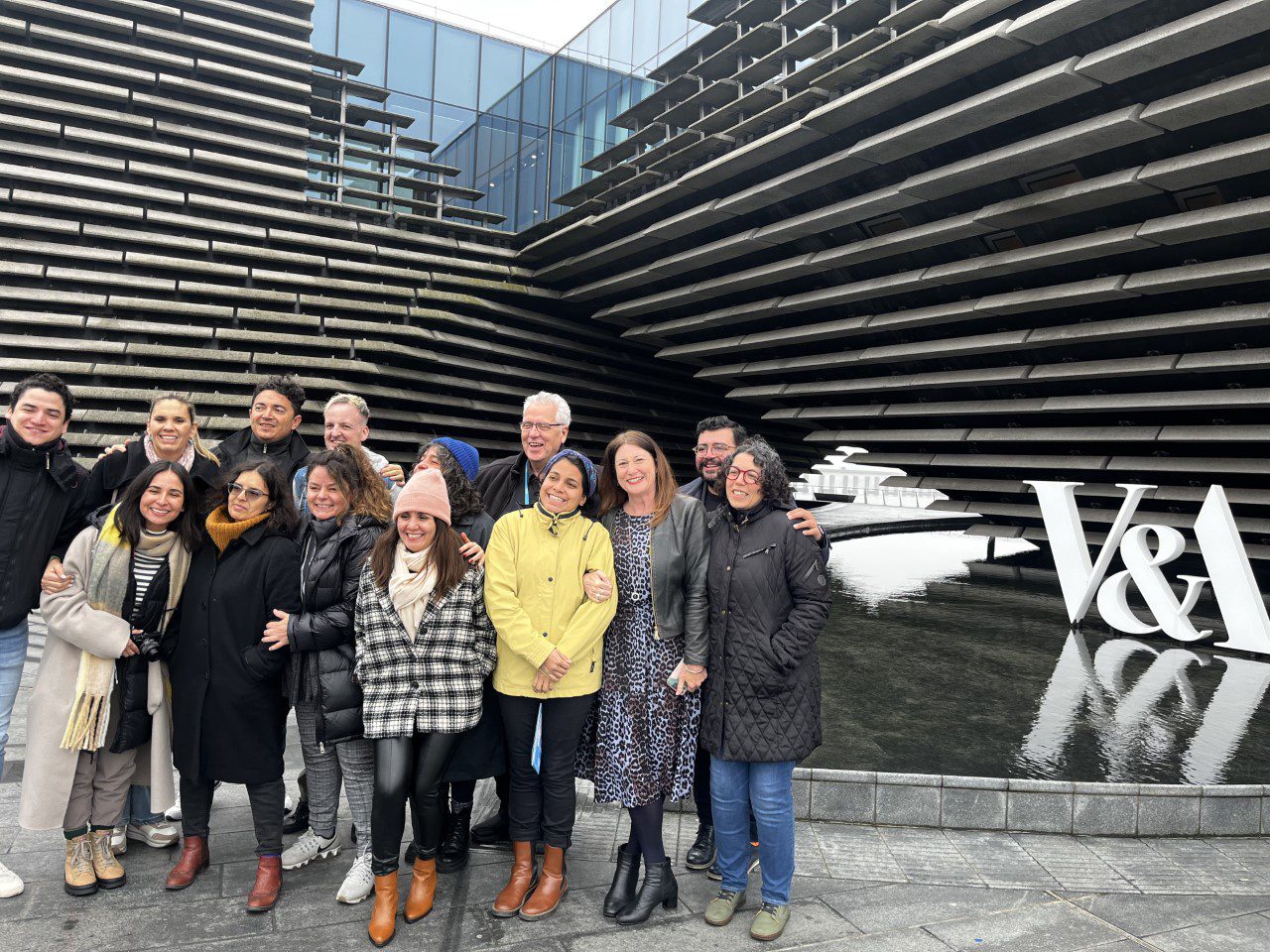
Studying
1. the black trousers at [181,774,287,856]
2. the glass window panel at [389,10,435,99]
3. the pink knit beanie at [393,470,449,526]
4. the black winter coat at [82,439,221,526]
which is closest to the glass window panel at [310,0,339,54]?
the glass window panel at [389,10,435,99]

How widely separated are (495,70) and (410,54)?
184cm

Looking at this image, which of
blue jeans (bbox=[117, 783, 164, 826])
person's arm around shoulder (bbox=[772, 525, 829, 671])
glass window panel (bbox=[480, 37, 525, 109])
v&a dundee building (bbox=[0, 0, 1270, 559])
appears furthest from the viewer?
glass window panel (bbox=[480, 37, 525, 109])

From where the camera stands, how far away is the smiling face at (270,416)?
138 inches

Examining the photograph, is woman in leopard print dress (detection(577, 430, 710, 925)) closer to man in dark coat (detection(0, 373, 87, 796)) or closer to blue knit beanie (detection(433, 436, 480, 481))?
blue knit beanie (detection(433, 436, 480, 481))

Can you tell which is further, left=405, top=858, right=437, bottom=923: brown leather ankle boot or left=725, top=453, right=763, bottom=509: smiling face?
left=725, top=453, right=763, bottom=509: smiling face

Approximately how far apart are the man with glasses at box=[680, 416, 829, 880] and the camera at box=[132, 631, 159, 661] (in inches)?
75.6

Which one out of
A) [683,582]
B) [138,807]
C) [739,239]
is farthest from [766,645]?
[739,239]

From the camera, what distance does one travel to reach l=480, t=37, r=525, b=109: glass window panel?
58.0ft

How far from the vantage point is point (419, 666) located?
2.67 meters

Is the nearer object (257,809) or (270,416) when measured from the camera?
(257,809)

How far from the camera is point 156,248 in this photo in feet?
34.5

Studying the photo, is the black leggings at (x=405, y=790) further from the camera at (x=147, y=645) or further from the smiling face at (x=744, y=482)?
the smiling face at (x=744, y=482)

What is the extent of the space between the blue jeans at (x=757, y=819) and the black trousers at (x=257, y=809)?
4.83ft

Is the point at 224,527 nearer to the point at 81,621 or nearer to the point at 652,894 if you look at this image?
the point at 81,621
